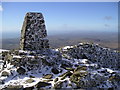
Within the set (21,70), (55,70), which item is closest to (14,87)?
(21,70)

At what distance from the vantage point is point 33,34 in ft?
77.1

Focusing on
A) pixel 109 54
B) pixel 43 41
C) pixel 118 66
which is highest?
pixel 43 41

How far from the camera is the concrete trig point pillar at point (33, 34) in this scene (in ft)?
76.4

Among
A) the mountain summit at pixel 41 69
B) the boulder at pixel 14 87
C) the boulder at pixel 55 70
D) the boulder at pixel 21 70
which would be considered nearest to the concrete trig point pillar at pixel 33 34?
the mountain summit at pixel 41 69

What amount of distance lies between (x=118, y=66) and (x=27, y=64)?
17.8 metres

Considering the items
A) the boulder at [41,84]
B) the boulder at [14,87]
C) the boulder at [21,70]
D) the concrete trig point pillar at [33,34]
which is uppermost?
the concrete trig point pillar at [33,34]

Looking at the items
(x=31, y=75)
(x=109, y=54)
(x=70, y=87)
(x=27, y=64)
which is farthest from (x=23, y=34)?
(x=109, y=54)

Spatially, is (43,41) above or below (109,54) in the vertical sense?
above

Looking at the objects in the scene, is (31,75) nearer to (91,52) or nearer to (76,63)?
(76,63)

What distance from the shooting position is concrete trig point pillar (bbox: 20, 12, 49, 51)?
23297 millimetres

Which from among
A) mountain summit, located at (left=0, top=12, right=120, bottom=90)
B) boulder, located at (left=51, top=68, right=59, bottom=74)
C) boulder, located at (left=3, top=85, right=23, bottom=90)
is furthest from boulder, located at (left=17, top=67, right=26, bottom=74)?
boulder, located at (left=3, top=85, right=23, bottom=90)

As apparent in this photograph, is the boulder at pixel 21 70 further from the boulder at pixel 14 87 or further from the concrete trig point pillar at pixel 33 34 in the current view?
the concrete trig point pillar at pixel 33 34

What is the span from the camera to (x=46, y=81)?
17.9m

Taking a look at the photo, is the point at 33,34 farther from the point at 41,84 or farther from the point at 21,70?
the point at 41,84
